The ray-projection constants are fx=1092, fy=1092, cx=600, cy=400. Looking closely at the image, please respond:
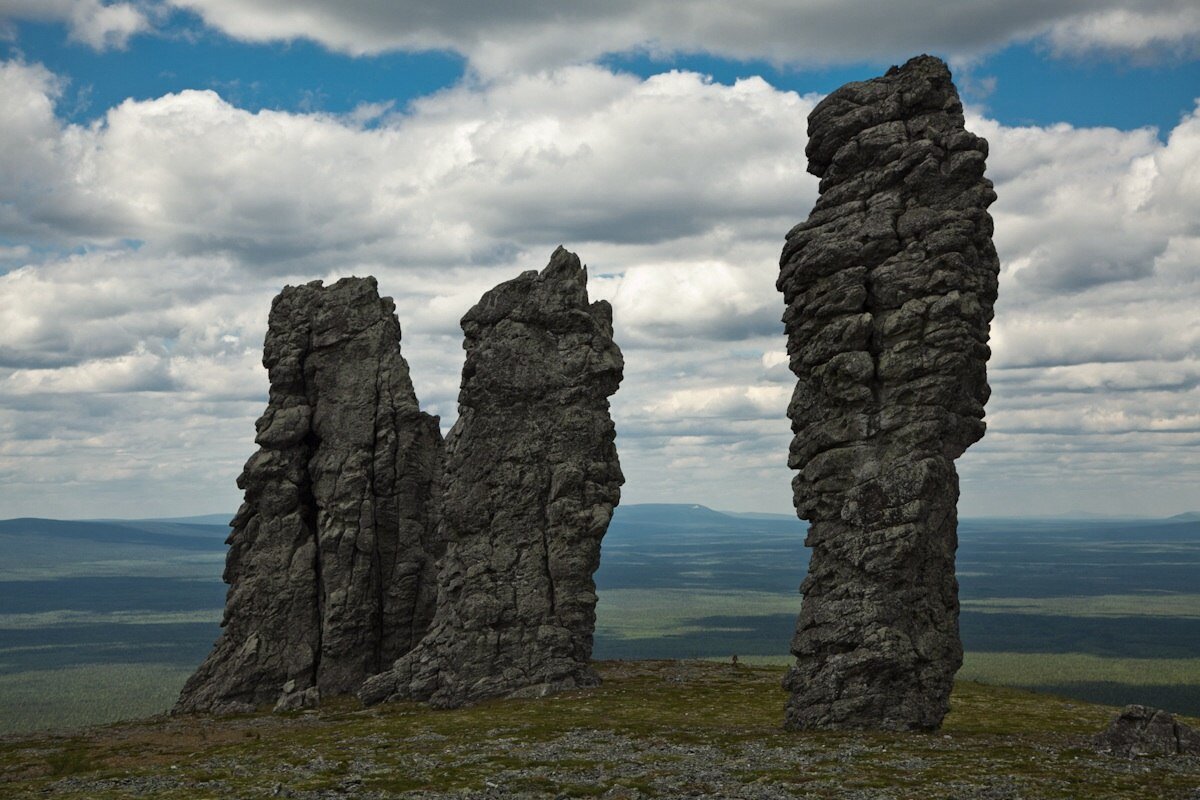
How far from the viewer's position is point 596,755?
5975 centimetres

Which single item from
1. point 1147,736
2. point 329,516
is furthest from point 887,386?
point 329,516

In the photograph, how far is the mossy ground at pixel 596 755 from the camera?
164 ft

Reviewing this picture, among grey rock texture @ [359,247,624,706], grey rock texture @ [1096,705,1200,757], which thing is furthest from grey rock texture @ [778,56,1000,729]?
grey rock texture @ [359,247,624,706]

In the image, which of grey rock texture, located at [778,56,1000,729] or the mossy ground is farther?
grey rock texture, located at [778,56,1000,729]

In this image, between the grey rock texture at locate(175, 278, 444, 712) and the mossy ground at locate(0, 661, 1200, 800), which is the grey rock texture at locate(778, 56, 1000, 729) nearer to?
the mossy ground at locate(0, 661, 1200, 800)

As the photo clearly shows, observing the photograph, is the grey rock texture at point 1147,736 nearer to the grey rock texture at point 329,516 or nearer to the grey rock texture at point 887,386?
the grey rock texture at point 887,386

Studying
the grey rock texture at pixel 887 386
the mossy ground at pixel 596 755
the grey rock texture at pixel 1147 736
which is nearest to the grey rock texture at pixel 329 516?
the mossy ground at pixel 596 755

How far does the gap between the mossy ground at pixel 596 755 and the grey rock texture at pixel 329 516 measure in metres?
8.88

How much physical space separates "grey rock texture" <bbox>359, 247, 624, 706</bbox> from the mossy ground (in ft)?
13.8

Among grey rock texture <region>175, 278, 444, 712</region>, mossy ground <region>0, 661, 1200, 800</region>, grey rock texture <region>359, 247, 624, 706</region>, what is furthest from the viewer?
grey rock texture <region>175, 278, 444, 712</region>

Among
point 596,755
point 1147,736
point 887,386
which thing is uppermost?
point 887,386

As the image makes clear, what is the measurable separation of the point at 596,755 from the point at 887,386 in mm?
27894

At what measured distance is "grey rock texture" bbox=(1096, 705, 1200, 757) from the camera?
55.4 m

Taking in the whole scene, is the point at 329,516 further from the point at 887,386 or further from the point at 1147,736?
the point at 1147,736
